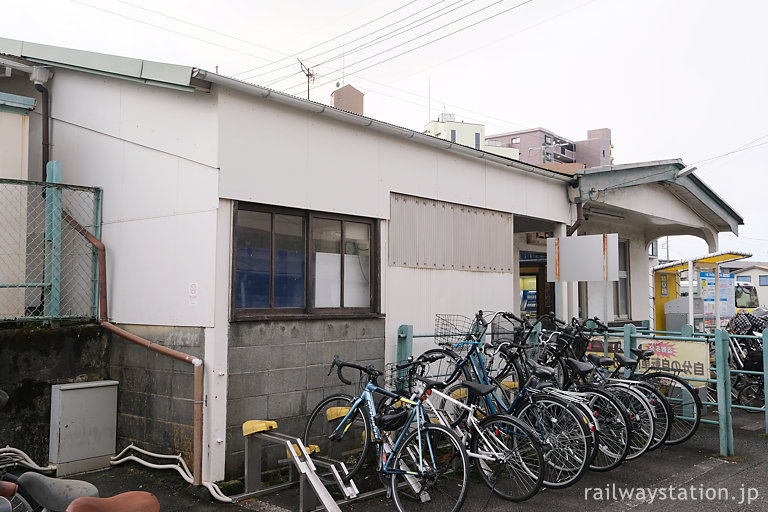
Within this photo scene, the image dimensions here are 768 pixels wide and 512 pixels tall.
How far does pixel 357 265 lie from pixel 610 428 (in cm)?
322

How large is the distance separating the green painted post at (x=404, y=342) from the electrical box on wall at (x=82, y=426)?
3155mm

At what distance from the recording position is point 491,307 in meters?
8.93

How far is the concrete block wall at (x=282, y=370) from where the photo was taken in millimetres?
5832

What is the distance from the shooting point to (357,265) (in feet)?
23.9

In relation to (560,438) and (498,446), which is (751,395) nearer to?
(560,438)

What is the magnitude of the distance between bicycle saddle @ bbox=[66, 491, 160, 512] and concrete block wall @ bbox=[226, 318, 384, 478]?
90.4 inches

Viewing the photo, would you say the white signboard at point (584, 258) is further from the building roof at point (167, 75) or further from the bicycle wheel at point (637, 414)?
the bicycle wheel at point (637, 414)

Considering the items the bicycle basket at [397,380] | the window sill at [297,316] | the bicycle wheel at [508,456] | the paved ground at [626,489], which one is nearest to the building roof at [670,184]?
the paved ground at [626,489]

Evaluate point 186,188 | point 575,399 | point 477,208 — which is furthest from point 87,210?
point 575,399

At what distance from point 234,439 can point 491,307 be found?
14.5ft

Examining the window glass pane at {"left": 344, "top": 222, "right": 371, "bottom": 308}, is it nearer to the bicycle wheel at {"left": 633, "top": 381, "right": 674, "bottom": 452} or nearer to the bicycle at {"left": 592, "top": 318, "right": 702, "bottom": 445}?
the bicycle at {"left": 592, "top": 318, "right": 702, "bottom": 445}

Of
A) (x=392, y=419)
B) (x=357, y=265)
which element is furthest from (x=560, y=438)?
(x=357, y=265)

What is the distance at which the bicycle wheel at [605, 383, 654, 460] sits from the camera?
21.1 ft

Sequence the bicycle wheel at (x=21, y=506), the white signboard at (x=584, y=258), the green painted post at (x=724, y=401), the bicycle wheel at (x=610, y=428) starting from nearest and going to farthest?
the bicycle wheel at (x=21, y=506) < the bicycle wheel at (x=610, y=428) < the green painted post at (x=724, y=401) < the white signboard at (x=584, y=258)
